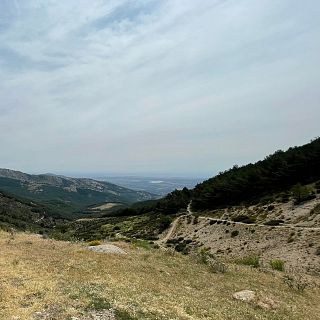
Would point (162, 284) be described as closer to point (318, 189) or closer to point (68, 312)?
point (68, 312)

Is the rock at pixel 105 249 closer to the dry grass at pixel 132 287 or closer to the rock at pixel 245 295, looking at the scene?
the dry grass at pixel 132 287

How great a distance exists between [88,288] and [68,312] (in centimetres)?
500

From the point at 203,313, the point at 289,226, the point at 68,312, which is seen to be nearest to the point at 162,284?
the point at 203,313

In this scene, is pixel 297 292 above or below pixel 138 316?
below

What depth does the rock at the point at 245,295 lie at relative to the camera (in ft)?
97.2

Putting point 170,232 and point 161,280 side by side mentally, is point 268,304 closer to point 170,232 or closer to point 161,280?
point 161,280

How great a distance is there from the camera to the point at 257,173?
122625mm

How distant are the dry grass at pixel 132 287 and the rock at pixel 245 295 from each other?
1.77ft

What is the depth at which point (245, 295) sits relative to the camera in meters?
30.3

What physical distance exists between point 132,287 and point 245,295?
354 inches

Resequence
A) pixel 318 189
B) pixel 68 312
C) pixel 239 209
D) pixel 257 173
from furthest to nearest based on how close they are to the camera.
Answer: pixel 257 173
pixel 239 209
pixel 318 189
pixel 68 312

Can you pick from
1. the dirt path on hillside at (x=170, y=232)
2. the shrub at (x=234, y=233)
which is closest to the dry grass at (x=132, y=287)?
the shrub at (x=234, y=233)

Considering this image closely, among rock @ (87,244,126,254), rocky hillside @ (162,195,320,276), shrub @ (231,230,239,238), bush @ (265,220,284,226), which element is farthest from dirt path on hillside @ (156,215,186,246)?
rock @ (87,244,126,254)

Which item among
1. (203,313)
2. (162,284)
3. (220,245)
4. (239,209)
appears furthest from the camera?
(239,209)
